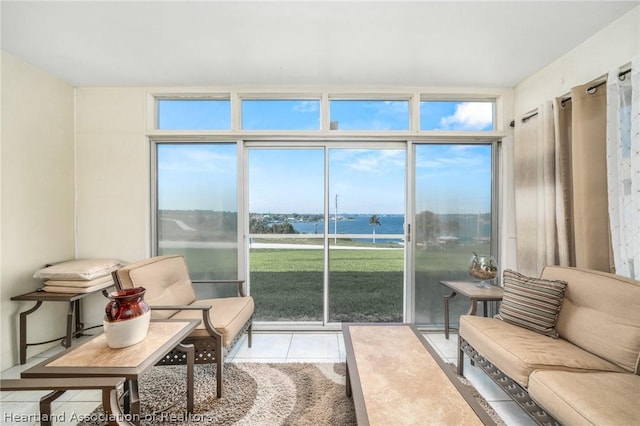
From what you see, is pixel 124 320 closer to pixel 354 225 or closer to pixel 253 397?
pixel 253 397

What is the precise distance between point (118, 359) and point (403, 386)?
1456 mm

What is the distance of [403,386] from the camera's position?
138 centimetres

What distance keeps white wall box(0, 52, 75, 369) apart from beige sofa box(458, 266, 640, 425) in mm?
3975

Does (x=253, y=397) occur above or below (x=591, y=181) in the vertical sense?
below

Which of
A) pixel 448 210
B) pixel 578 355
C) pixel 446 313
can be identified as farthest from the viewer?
pixel 448 210

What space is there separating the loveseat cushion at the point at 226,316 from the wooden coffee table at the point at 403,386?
905mm

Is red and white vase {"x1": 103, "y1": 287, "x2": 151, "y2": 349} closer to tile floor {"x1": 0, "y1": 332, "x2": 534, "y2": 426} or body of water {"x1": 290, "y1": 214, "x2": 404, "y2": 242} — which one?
tile floor {"x1": 0, "y1": 332, "x2": 534, "y2": 426}

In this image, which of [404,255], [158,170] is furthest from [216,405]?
[158,170]

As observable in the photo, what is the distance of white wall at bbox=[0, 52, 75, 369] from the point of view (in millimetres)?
2297

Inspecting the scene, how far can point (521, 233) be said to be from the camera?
263 centimetres

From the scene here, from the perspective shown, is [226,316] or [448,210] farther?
[448,210]

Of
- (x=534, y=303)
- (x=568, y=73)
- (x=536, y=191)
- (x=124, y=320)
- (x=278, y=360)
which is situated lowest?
(x=278, y=360)

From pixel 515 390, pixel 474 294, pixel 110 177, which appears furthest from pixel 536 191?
pixel 110 177

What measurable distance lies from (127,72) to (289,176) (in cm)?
195
